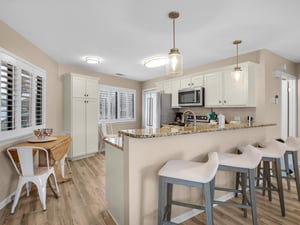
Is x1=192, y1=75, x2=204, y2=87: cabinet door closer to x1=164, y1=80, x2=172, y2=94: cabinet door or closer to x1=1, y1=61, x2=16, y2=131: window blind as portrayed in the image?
x1=164, y1=80, x2=172, y2=94: cabinet door

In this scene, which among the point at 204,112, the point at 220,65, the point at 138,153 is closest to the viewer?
the point at 138,153

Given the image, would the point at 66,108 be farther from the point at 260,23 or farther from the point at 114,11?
the point at 260,23

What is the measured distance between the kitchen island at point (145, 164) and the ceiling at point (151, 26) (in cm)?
138

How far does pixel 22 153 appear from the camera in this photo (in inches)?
81.4

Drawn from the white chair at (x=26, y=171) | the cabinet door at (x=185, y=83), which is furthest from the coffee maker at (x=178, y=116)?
the white chair at (x=26, y=171)

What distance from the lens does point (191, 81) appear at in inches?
159

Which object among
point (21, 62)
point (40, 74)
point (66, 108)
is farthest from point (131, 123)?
point (21, 62)

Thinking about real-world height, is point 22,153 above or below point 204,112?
below

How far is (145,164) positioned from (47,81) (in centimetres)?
314

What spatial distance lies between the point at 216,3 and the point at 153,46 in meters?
1.36

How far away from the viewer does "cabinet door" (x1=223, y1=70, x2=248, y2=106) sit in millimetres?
3104

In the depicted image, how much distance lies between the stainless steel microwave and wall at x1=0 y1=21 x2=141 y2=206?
2.33 m

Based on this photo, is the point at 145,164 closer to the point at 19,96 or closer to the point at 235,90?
the point at 19,96

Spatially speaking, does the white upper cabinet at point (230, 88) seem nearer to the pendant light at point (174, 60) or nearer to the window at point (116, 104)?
the pendant light at point (174, 60)
